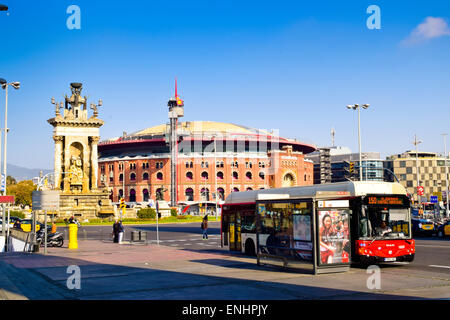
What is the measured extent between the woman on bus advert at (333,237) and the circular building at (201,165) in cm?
9864

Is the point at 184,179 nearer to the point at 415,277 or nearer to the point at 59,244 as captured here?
the point at 59,244

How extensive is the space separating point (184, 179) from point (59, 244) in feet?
288

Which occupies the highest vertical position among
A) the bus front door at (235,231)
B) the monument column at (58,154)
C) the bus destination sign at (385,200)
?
the monument column at (58,154)

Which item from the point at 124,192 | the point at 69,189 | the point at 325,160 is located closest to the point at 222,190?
the point at 124,192

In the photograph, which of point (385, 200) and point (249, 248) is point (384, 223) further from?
point (249, 248)

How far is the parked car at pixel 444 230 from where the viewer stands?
35.2 metres

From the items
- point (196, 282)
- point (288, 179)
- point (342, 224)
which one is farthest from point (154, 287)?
point (288, 179)

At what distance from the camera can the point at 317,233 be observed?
1570 cm

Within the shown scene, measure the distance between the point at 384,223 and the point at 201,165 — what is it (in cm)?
10166

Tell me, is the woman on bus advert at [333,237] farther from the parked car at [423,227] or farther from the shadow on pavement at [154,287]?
the parked car at [423,227]

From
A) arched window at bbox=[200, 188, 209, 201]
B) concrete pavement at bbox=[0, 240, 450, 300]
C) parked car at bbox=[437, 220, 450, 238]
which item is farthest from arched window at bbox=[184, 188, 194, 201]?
concrete pavement at bbox=[0, 240, 450, 300]

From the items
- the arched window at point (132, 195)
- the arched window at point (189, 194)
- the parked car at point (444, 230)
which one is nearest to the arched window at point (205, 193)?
the arched window at point (189, 194)

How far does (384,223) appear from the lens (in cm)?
1795
